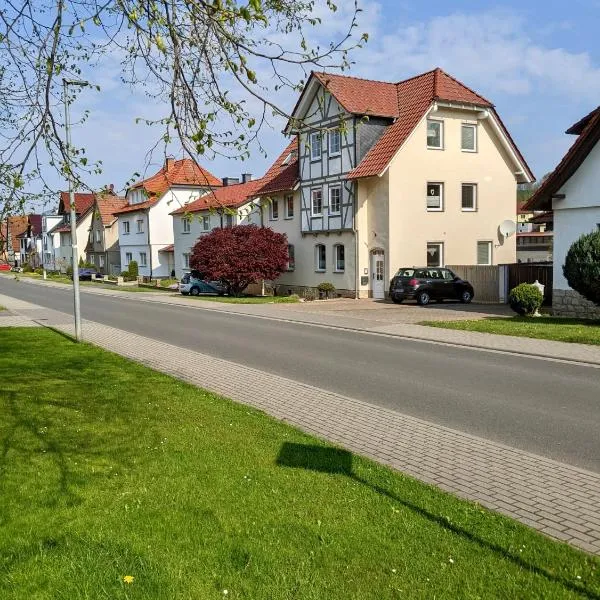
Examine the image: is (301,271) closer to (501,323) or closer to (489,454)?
(501,323)

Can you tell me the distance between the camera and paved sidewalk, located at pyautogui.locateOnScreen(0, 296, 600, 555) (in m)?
4.93

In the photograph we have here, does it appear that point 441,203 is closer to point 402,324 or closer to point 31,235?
point 402,324

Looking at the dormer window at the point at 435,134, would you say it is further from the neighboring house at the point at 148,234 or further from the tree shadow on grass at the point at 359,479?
the tree shadow on grass at the point at 359,479

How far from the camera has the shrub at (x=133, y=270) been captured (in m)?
56.6

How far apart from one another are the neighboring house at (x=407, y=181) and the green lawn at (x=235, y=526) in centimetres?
2345

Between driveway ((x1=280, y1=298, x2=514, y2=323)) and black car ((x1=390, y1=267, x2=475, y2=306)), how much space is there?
0.45 metres

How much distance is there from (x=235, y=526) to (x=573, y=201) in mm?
18624

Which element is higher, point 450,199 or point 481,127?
point 481,127

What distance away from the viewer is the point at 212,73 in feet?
20.1

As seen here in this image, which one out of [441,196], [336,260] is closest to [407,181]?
[441,196]

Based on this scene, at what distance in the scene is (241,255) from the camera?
33.7 metres

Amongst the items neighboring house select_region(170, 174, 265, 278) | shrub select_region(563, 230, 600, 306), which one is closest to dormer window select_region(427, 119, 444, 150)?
neighboring house select_region(170, 174, 265, 278)

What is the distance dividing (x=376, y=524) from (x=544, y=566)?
1.14 metres

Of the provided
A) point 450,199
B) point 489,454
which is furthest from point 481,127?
point 489,454
